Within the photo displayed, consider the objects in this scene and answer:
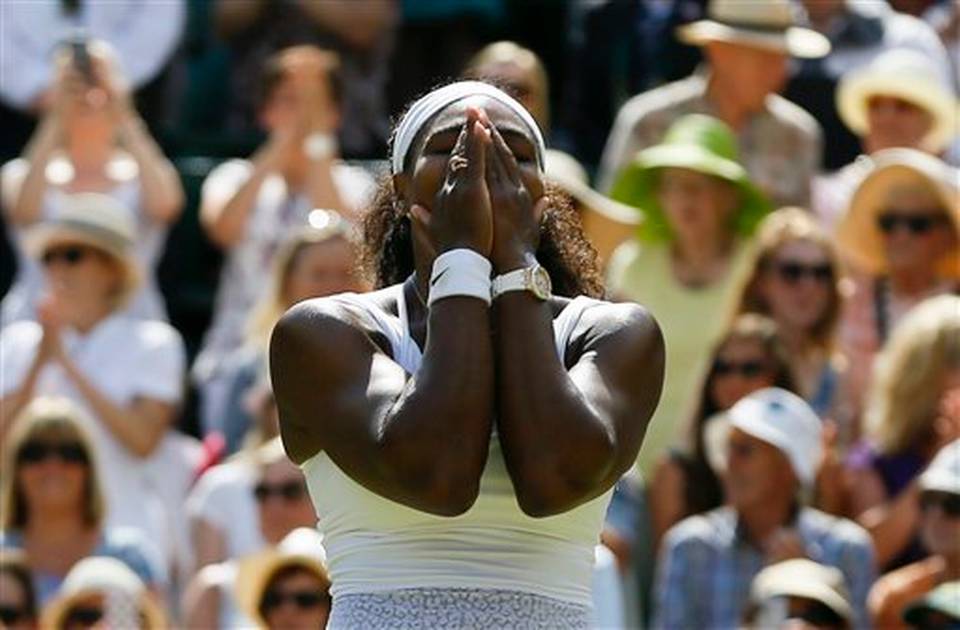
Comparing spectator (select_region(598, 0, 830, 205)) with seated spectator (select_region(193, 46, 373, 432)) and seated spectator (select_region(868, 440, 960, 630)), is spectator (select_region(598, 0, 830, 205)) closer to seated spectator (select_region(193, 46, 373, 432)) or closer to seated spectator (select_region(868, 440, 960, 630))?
seated spectator (select_region(193, 46, 373, 432))

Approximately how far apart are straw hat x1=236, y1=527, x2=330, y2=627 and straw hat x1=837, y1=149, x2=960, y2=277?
7.55ft

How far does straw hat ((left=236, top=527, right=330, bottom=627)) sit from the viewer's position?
23.9ft

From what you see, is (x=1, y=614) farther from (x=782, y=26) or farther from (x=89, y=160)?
→ (x=782, y=26)

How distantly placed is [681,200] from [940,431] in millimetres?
1618

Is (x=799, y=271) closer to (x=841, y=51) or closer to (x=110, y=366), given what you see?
(x=110, y=366)

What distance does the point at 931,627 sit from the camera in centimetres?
681

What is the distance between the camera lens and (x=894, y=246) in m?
8.91

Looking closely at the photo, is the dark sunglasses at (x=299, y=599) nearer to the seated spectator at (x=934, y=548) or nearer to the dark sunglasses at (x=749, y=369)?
the seated spectator at (x=934, y=548)

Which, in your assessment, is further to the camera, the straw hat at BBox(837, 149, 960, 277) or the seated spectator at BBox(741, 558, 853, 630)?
the straw hat at BBox(837, 149, 960, 277)

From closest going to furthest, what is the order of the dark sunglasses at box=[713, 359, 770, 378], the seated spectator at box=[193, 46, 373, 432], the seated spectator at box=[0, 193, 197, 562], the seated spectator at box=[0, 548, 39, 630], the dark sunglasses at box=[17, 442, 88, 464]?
the seated spectator at box=[0, 548, 39, 630] → the dark sunglasses at box=[17, 442, 88, 464] → the dark sunglasses at box=[713, 359, 770, 378] → the seated spectator at box=[0, 193, 197, 562] → the seated spectator at box=[193, 46, 373, 432]

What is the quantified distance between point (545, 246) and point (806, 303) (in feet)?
15.4

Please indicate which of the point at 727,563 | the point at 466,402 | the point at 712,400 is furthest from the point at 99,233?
the point at 466,402

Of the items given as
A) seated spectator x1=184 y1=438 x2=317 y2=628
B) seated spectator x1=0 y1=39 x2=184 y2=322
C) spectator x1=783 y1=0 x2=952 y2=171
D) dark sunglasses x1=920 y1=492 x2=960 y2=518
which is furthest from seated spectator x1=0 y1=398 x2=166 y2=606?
spectator x1=783 y1=0 x2=952 y2=171

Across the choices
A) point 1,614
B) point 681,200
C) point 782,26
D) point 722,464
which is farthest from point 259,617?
point 782,26
